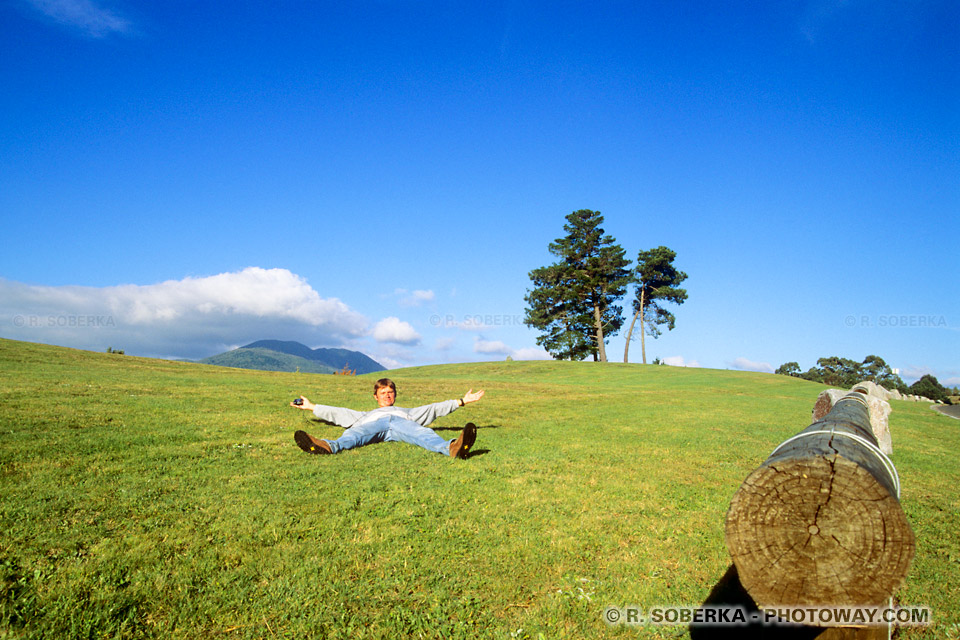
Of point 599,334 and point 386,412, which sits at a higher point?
point 599,334

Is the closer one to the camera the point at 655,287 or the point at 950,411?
the point at 950,411

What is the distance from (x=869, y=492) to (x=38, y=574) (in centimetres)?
612

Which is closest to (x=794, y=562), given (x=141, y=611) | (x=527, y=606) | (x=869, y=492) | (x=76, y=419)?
(x=869, y=492)

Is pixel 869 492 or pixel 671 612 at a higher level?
pixel 869 492

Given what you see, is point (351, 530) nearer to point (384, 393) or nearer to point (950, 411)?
point (384, 393)

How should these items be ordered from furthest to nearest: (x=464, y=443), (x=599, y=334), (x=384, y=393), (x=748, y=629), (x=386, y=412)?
(x=599, y=334) → (x=384, y=393) → (x=386, y=412) → (x=464, y=443) → (x=748, y=629)

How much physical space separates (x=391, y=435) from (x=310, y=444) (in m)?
1.82

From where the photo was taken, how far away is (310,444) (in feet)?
27.7

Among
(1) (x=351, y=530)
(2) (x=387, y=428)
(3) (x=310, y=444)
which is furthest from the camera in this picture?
(2) (x=387, y=428)

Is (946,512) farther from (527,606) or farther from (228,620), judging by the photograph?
(228,620)

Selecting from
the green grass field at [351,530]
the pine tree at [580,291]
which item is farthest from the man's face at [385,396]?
the pine tree at [580,291]

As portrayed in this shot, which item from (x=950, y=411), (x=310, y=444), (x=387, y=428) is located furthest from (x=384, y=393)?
(x=950, y=411)

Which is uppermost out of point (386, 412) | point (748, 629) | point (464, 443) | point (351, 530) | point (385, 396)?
point (385, 396)

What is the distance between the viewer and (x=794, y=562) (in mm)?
2916
